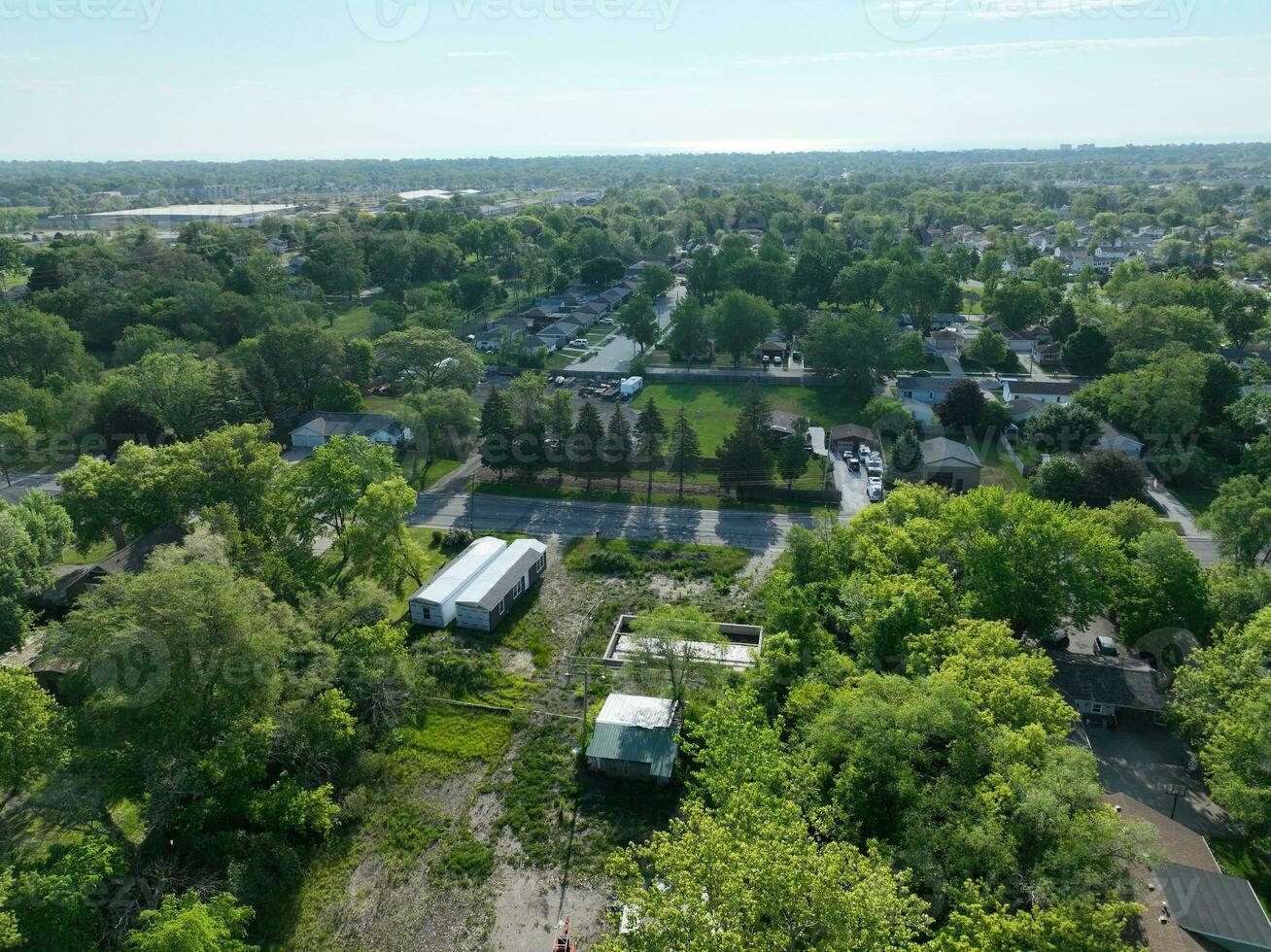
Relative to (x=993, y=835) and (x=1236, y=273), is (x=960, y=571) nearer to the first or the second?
(x=993, y=835)

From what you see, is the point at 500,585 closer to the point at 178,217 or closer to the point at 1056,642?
the point at 1056,642

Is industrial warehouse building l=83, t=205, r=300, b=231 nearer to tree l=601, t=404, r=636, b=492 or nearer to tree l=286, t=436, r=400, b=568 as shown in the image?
tree l=601, t=404, r=636, b=492

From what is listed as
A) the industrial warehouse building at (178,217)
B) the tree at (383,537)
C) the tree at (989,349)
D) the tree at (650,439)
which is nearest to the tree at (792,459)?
the tree at (650,439)

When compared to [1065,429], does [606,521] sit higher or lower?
lower

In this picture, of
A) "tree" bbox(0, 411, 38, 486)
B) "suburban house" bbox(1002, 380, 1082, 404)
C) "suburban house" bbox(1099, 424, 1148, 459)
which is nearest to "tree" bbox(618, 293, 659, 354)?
"suburban house" bbox(1002, 380, 1082, 404)

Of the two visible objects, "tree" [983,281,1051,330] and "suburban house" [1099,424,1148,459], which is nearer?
"suburban house" [1099,424,1148,459]

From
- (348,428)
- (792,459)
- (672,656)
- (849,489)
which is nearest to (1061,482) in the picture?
(849,489)
